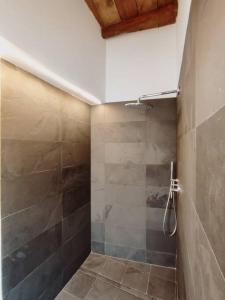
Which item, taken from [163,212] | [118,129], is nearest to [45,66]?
[118,129]

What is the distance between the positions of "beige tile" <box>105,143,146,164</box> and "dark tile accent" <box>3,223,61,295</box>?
1096mm

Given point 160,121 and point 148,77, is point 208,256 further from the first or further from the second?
point 148,77

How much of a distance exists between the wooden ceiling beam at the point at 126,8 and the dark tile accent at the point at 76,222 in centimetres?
252

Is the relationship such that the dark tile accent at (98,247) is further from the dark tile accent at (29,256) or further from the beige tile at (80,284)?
the dark tile accent at (29,256)

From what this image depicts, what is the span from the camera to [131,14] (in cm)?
229

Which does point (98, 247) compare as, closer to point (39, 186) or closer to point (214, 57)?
point (39, 186)

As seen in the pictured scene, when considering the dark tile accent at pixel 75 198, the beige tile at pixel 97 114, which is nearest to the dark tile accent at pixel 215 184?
the dark tile accent at pixel 75 198

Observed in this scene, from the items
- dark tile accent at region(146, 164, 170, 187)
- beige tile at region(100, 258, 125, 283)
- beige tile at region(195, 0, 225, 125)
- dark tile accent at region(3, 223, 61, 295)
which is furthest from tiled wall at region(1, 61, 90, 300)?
beige tile at region(195, 0, 225, 125)

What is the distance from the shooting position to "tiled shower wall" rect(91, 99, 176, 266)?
2.36 metres

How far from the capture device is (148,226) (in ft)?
8.00

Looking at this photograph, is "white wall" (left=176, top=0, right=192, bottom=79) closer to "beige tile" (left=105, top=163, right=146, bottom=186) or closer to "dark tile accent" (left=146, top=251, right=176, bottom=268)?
"beige tile" (left=105, top=163, right=146, bottom=186)

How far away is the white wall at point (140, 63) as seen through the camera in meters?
2.34

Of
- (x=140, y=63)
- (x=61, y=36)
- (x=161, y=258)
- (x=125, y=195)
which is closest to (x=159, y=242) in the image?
(x=161, y=258)

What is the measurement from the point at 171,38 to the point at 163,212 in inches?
87.6
